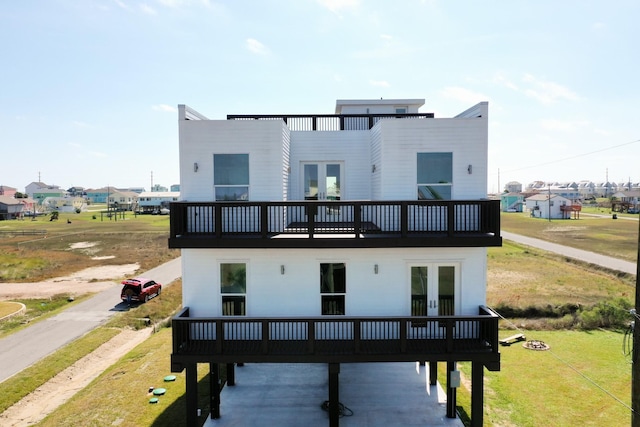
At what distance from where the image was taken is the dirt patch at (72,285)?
27.8 metres

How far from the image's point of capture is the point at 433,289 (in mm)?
10250

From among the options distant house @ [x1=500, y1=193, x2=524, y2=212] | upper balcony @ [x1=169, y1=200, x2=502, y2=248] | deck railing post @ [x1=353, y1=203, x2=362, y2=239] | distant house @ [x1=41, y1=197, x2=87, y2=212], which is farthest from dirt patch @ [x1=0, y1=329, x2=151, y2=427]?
distant house @ [x1=41, y1=197, x2=87, y2=212]

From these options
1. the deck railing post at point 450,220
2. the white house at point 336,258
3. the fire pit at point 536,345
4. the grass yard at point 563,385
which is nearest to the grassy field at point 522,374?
the grass yard at point 563,385

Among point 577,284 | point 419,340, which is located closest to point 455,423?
point 419,340

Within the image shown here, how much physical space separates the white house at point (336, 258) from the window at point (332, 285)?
1.1 inches

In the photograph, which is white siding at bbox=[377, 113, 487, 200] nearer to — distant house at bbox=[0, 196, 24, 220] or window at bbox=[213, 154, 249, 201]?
window at bbox=[213, 154, 249, 201]

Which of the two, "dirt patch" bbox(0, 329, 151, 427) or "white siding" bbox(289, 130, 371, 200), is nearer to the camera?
"dirt patch" bbox(0, 329, 151, 427)

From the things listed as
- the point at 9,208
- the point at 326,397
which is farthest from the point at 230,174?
the point at 9,208

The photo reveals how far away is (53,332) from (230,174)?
53.0ft

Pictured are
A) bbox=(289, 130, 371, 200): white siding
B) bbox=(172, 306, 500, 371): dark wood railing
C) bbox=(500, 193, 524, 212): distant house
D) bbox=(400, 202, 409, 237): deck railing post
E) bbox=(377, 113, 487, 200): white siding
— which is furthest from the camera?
bbox=(500, 193, 524, 212): distant house

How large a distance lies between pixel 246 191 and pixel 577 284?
88.5 feet

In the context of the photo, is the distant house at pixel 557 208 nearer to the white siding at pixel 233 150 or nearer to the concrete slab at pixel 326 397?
the concrete slab at pixel 326 397

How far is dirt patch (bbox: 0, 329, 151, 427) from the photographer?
1249cm

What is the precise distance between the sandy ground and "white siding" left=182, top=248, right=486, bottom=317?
8.45 meters
